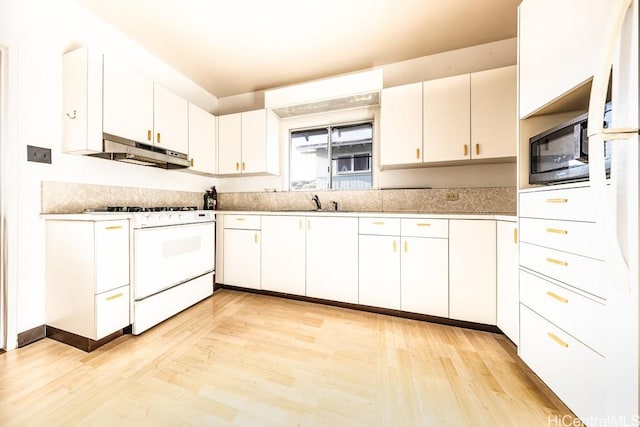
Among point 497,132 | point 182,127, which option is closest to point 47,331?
point 182,127

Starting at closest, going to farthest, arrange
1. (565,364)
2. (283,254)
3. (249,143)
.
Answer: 1. (565,364)
2. (283,254)
3. (249,143)

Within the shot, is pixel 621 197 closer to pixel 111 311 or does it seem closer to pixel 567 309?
pixel 567 309

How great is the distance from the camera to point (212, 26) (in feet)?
6.87

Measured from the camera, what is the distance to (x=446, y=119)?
7.16ft

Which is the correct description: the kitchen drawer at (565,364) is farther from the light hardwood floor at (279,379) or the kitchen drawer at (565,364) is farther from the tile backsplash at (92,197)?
the tile backsplash at (92,197)

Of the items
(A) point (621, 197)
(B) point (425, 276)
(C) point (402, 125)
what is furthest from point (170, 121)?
(A) point (621, 197)

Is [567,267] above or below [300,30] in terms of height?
below

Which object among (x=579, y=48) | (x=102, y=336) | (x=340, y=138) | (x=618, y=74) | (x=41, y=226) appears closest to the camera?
(x=618, y=74)

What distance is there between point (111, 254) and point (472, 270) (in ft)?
8.83

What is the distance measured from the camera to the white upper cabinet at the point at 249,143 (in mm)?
2891

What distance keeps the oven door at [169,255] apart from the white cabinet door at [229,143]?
815mm

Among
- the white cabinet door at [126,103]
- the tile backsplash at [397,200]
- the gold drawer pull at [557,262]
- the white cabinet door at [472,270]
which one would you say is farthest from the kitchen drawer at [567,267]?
the white cabinet door at [126,103]

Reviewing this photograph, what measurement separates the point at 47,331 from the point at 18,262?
0.55 m

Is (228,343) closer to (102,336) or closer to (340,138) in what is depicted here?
(102,336)
